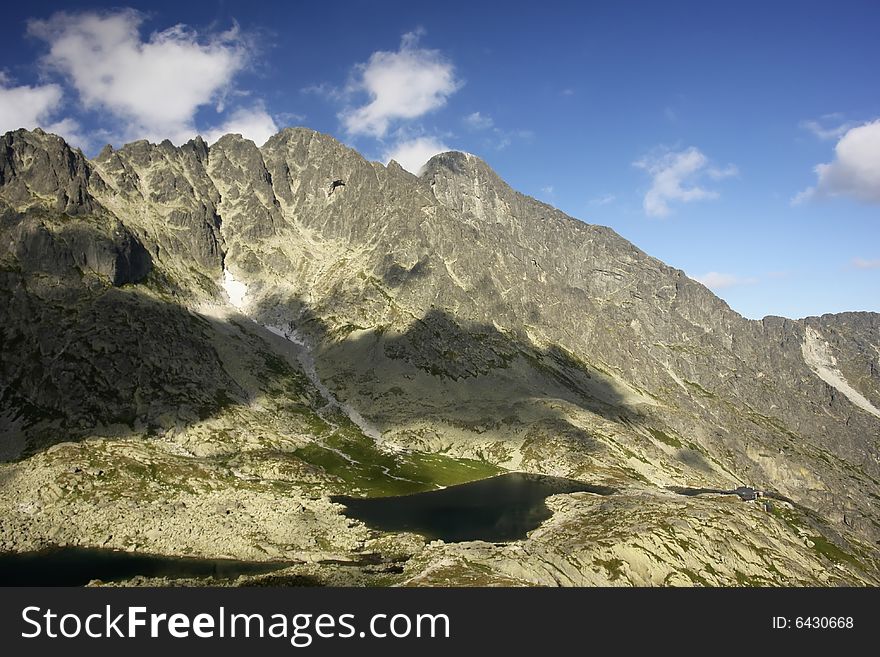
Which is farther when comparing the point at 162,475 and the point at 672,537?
the point at 162,475

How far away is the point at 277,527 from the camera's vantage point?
108812 mm
